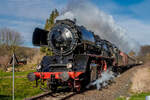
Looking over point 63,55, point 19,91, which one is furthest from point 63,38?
point 19,91

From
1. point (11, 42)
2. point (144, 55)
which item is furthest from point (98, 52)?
point (144, 55)

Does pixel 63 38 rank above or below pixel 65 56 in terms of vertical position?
above

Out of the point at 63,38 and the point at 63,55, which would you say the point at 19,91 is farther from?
the point at 63,38

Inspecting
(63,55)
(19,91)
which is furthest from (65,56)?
(19,91)

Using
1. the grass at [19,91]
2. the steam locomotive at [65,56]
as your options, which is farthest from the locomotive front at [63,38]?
the grass at [19,91]

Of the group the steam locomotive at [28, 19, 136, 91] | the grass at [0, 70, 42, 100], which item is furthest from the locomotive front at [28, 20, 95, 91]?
the grass at [0, 70, 42, 100]

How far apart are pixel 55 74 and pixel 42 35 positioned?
278 cm

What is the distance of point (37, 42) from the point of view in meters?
9.96

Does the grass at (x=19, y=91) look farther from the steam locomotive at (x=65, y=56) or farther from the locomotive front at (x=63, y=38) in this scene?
the locomotive front at (x=63, y=38)

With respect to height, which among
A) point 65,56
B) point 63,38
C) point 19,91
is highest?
point 63,38

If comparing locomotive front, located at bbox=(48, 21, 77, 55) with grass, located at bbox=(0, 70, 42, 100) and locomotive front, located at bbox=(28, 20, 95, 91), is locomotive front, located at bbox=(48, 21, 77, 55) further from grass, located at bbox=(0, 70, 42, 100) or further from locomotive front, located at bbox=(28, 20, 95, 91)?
grass, located at bbox=(0, 70, 42, 100)

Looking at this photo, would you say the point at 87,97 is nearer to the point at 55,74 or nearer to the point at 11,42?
the point at 55,74

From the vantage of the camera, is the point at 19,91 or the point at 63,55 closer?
the point at 19,91

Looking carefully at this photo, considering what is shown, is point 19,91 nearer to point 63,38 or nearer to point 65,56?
point 65,56
